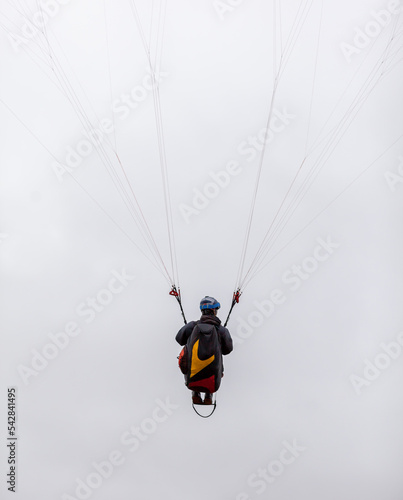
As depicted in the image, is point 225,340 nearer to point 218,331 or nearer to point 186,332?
point 218,331

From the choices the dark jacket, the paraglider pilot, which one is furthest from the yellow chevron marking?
the dark jacket

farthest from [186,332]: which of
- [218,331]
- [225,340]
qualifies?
[225,340]

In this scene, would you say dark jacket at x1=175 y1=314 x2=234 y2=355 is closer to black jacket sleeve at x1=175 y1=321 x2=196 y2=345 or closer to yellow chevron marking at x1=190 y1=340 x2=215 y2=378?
black jacket sleeve at x1=175 y1=321 x2=196 y2=345

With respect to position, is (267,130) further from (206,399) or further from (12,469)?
(12,469)

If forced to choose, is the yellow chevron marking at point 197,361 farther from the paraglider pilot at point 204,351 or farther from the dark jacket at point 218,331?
the dark jacket at point 218,331

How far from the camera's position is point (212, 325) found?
1380cm

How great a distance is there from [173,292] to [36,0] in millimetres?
15186

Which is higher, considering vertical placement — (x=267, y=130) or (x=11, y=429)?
(x=267, y=130)

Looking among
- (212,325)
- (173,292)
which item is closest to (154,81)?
(173,292)

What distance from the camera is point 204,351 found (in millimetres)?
13477

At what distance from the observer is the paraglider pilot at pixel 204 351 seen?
532 inches

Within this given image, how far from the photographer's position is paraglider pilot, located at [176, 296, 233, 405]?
44.3ft

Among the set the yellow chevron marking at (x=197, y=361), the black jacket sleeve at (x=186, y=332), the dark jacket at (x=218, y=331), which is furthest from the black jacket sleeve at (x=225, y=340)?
the black jacket sleeve at (x=186, y=332)

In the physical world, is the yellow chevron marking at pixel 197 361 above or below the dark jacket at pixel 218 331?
below
